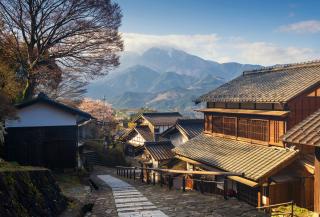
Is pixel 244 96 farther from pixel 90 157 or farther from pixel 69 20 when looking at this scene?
pixel 90 157

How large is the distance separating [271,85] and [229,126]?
3.81m

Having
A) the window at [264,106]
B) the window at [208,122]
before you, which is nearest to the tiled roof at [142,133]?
the window at [208,122]

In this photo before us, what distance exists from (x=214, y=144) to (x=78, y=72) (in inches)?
450

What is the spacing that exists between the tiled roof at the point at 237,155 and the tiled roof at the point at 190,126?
8.91 meters

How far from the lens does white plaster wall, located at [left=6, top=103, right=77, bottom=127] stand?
17562 mm

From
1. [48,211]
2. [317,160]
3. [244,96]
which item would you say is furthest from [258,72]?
[48,211]

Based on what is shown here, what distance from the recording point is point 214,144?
20.6 m

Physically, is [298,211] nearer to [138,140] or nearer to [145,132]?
[145,132]

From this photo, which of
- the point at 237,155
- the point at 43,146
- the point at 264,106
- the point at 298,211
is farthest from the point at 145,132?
the point at 298,211

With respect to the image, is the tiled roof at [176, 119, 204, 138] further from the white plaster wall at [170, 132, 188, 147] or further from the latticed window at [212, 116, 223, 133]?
the latticed window at [212, 116, 223, 133]

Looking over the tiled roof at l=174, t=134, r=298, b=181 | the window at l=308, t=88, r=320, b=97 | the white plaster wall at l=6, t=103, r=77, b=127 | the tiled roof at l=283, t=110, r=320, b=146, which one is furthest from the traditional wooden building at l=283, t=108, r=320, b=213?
the white plaster wall at l=6, t=103, r=77, b=127

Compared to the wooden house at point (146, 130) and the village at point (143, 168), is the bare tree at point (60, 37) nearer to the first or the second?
the village at point (143, 168)

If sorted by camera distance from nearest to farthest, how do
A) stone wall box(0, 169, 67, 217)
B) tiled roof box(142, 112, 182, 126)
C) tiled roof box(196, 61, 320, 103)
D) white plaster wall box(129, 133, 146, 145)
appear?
stone wall box(0, 169, 67, 217) < tiled roof box(196, 61, 320, 103) < white plaster wall box(129, 133, 146, 145) < tiled roof box(142, 112, 182, 126)

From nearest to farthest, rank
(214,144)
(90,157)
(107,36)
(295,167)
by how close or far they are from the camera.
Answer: (295,167) → (214,144) → (107,36) → (90,157)
